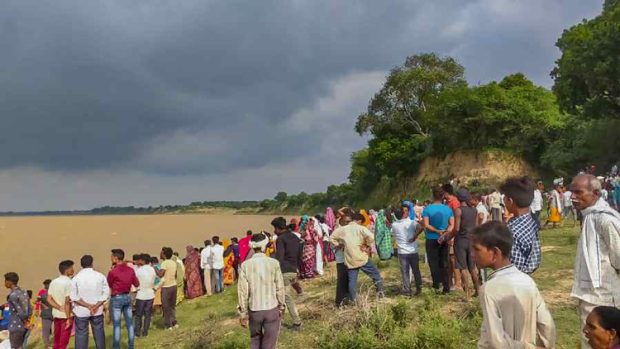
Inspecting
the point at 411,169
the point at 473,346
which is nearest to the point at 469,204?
the point at 473,346

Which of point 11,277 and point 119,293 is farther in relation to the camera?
point 119,293

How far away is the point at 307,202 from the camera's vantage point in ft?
280

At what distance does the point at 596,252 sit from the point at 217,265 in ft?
34.5

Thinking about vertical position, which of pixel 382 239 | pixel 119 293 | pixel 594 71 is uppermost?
pixel 594 71

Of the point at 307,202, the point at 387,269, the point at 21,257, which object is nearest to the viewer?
the point at 387,269

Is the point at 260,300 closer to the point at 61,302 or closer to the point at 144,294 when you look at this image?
the point at 61,302

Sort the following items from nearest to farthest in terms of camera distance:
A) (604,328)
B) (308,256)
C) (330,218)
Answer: (604,328) < (308,256) < (330,218)

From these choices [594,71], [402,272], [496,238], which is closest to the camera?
[496,238]

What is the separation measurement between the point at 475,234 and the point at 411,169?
127 feet

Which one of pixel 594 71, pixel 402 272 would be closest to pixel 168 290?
pixel 402 272

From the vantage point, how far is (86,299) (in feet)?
23.5

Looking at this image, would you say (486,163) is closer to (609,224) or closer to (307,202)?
(609,224)

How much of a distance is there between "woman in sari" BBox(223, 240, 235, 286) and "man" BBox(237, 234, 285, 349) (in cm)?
846

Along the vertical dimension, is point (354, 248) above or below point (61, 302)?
above
